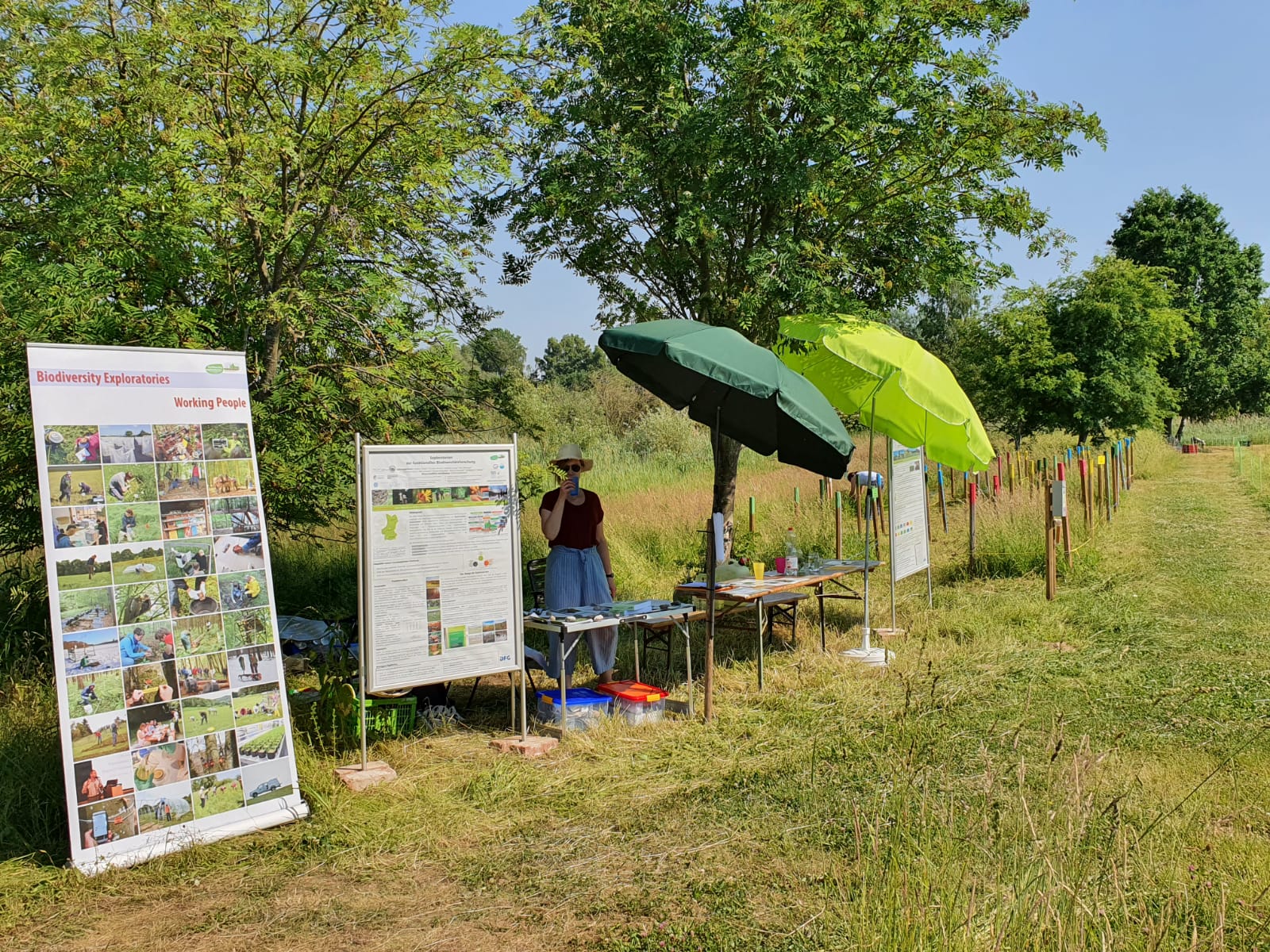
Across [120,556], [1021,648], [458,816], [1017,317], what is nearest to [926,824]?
[458,816]

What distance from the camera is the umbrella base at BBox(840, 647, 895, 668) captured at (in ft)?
23.6

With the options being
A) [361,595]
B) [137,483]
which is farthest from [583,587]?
[137,483]

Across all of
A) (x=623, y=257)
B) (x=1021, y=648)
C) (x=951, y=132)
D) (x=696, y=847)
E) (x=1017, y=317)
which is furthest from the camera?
(x=1017, y=317)

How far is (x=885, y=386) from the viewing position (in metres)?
8.12

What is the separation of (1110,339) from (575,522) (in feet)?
54.1

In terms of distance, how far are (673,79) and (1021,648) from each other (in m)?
5.57

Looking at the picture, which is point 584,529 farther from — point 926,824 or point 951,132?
point 951,132

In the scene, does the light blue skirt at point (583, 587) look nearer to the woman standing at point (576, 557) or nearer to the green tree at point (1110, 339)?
the woman standing at point (576, 557)

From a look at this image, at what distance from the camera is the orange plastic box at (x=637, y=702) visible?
596 cm

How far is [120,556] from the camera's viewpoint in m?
4.18

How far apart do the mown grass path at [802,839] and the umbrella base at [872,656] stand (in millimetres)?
473

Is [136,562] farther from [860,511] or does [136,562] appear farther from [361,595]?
[860,511]

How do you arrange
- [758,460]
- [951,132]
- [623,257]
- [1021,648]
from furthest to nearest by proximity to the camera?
[758,460]
[623,257]
[951,132]
[1021,648]

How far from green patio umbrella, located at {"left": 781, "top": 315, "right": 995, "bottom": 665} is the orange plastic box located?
1978 mm
